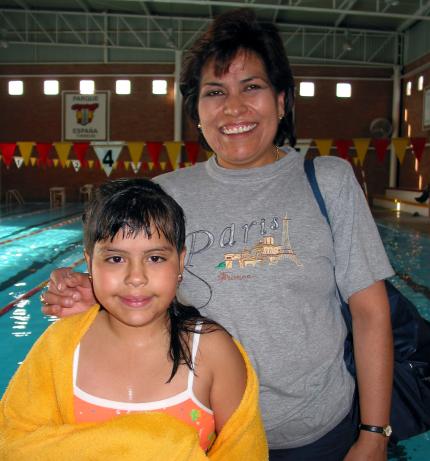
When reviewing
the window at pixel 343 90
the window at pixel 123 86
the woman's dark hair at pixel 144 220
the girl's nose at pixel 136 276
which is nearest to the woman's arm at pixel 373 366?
the woman's dark hair at pixel 144 220

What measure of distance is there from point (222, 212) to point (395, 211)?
14913mm

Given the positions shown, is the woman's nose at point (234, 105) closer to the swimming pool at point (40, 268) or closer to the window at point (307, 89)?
the swimming pool at point (40, 268)

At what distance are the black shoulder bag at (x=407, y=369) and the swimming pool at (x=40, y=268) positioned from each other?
5.58ft

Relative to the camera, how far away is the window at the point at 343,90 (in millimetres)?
18609

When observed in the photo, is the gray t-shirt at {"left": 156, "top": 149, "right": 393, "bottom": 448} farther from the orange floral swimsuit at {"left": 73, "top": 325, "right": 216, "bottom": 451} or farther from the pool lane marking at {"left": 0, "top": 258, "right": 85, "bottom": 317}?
the pool lane marking at {"left": 0, "top": 258, "right": 85, "bottom": 317}

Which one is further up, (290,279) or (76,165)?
(76,165)

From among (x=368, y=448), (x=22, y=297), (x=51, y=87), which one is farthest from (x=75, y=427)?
(x=51, y=87)

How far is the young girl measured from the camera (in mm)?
1100

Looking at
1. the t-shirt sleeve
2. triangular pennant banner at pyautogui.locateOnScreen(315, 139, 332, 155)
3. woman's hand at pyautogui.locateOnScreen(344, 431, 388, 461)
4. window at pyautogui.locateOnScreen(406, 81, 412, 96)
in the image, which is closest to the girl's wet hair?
the t-shirt sleeve

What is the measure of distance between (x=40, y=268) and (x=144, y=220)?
6.76 meters

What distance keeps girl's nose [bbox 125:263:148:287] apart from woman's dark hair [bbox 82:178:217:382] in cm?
8

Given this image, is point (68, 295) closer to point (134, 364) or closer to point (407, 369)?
point (134, 364)

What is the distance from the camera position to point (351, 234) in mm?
1296

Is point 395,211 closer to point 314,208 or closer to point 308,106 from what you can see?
Result: point 308,106
